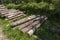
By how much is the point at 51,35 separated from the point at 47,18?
153 inches

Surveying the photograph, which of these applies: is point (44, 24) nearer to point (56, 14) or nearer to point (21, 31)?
point (56, 14)

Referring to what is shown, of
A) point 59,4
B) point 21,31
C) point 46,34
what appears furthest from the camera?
point 59,4

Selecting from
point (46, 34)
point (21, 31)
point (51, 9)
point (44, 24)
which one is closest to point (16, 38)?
point (21, 31)

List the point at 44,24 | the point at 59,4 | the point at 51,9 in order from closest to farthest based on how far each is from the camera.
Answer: the point at 59,4, the point at 44,24, the point at 51,9

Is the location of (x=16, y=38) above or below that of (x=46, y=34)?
above

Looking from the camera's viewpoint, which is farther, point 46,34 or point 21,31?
point 46,34

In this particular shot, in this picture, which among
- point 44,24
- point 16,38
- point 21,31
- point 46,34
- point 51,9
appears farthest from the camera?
point 51,9

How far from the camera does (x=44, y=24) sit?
519 inches

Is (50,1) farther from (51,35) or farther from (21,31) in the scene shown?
(21,31)

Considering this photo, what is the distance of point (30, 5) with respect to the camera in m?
15.2

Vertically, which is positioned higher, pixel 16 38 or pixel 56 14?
pixel 16 38

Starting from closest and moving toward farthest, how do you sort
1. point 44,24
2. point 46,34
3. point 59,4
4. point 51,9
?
point 46,34
point 59,4
point 44,24
point 51,9

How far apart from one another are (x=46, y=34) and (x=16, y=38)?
3.28 m

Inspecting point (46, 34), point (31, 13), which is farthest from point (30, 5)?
point (46, 34)
